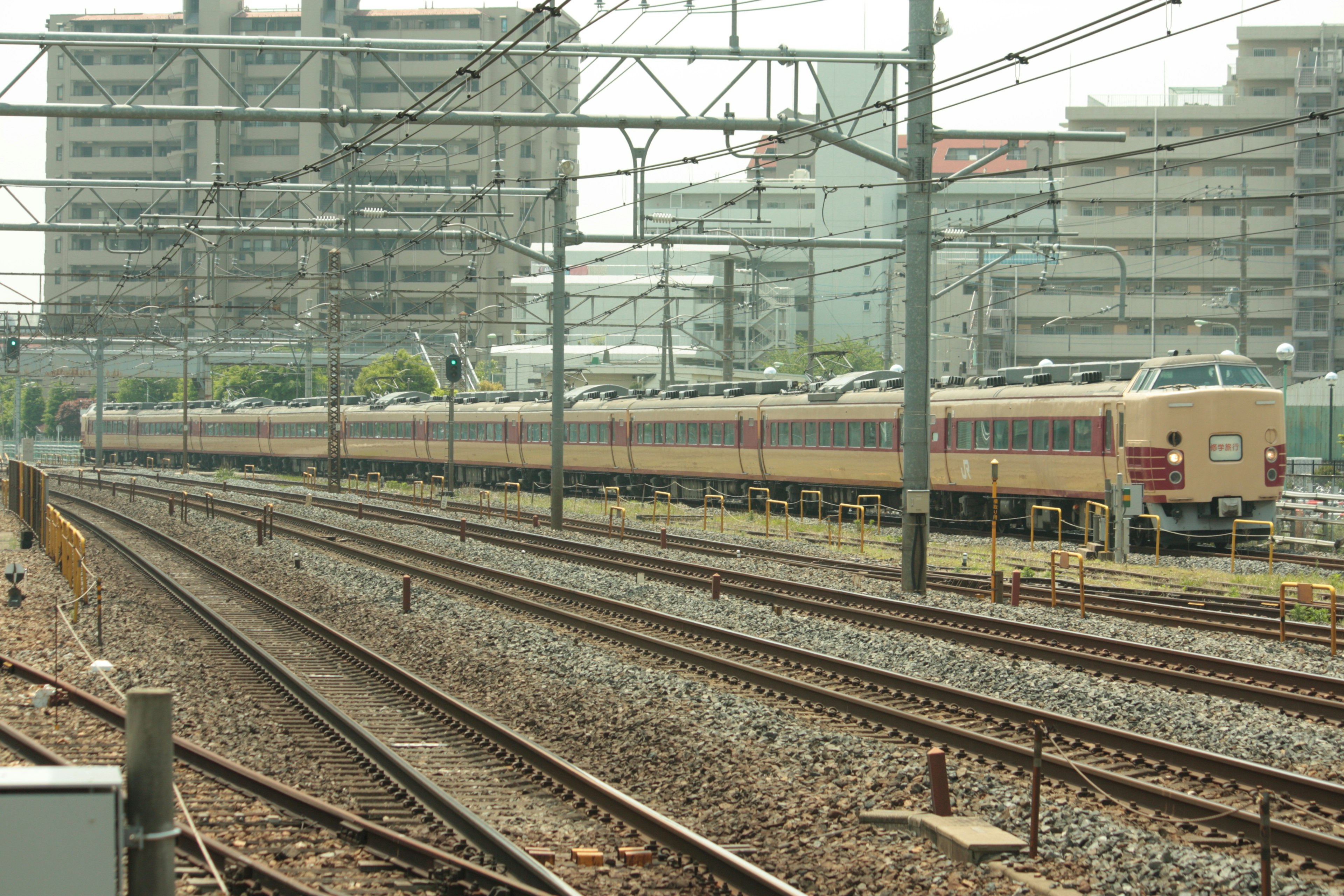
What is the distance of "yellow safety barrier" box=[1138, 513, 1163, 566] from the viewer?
74.0ft

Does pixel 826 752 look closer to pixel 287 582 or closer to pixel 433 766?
pixel 433 766

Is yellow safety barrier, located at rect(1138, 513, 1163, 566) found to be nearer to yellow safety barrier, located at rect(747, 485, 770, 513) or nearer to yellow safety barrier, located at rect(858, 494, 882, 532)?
yellow safety barrier, located at rect(858, 494, 882, 532)

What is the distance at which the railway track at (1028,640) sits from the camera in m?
11.7

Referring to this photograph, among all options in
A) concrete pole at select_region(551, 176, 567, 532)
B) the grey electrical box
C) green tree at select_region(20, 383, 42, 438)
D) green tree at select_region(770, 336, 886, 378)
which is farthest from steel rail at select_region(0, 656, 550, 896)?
green tree at select_region(20, 383, 42, 438)

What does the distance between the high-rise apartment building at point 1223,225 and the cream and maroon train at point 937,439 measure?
38.3 meters

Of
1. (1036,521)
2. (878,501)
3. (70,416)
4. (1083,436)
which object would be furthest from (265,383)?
(1083,436)

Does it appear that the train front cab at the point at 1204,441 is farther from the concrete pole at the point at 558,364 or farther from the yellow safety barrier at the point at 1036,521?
the concrete pole at the point at 558,364

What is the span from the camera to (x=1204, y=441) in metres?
23.0

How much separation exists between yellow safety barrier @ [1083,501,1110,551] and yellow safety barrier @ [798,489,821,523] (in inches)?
288

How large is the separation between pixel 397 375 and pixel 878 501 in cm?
5231

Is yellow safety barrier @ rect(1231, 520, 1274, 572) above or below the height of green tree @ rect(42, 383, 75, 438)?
below

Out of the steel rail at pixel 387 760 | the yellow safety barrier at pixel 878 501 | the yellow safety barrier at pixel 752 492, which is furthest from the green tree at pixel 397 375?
the steel rail at pixel 387 760

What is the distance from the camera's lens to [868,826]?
324 inches

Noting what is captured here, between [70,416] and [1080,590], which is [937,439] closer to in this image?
[1080,590]
